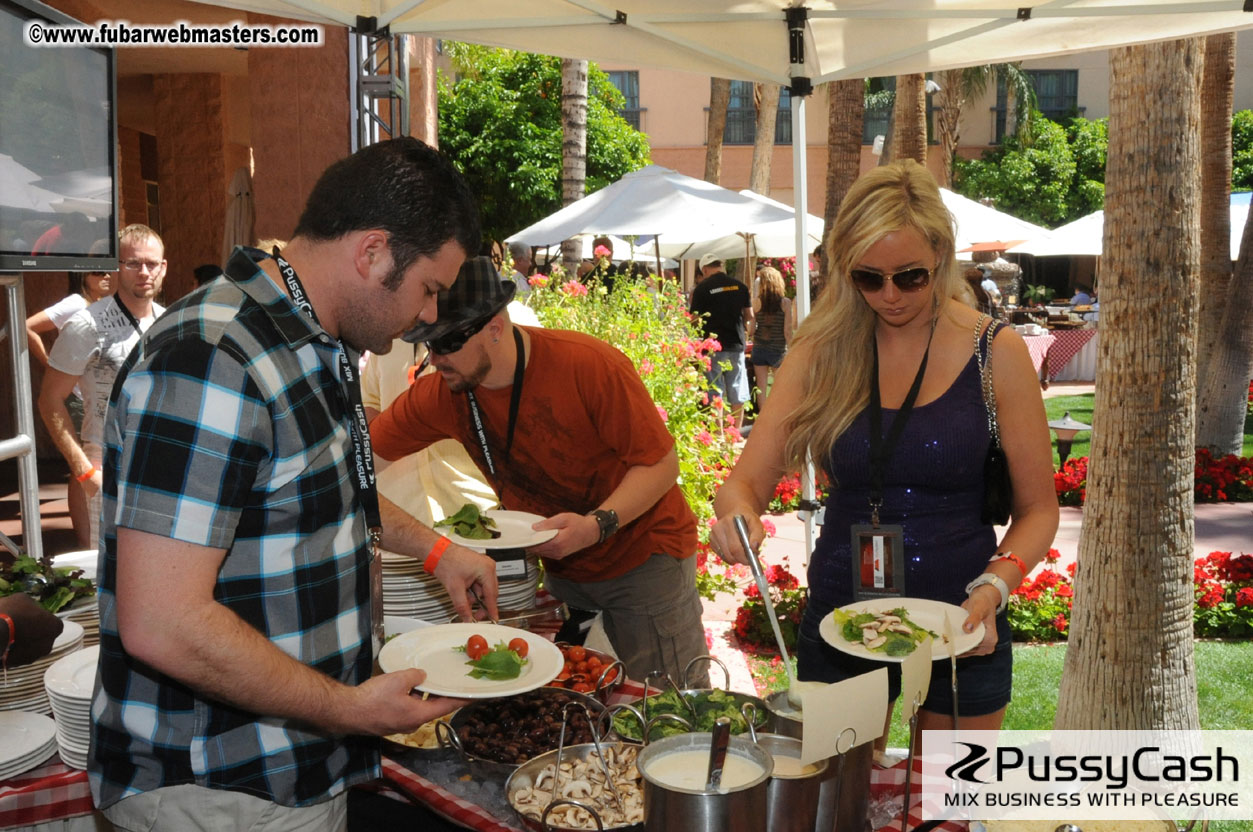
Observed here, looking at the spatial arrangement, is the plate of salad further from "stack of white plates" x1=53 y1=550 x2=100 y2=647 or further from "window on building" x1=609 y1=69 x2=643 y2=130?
"window on building" x1=609 y1=69 x2=643 y2=130

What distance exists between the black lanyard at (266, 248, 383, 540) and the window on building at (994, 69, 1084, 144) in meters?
41.7

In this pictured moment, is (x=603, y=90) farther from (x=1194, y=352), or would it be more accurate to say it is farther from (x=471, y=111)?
(x=1194, y=352)

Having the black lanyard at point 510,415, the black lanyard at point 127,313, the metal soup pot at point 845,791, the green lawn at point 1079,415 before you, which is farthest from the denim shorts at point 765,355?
the metal soup pot at point 845,791

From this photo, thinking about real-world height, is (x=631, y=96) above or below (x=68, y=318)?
above

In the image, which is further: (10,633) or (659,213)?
(659,213)

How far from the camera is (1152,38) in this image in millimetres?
3572

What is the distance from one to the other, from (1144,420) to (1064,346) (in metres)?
15.3

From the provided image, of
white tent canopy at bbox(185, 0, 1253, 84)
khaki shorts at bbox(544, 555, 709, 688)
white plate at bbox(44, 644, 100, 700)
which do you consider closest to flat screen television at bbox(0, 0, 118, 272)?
white tent canopy at bbox(185, 0, 1253, 84)

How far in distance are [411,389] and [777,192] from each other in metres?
35.8

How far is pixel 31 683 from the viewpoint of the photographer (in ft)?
7.79

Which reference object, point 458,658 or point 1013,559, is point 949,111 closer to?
point 1013,559

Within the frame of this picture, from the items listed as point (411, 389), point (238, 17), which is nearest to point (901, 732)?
point (411, 389)

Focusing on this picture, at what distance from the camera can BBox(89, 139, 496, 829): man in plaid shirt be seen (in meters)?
1.37

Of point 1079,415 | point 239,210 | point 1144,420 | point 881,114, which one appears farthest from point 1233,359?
point 881,114
